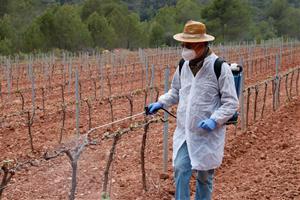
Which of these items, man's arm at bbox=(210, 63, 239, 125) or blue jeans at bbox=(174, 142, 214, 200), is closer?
Answer: man's arm at bbox=(210, 63, 239, 125)

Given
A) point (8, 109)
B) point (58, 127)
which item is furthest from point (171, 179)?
point (8, 109)

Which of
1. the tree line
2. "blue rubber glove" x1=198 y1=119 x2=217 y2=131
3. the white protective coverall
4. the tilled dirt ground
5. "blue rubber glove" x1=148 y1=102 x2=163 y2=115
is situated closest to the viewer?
"blue rubber glove" x1=198 y1=119 x2=217 y2=131

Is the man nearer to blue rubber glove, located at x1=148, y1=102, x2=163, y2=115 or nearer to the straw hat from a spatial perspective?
the straw hat

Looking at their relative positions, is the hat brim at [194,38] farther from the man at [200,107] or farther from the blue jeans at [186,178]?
the blue jeans at [186,178]

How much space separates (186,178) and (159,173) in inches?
80.9

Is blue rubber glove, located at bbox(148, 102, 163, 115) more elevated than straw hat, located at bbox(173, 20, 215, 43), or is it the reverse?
straw hat, located at bbox(173, 20, 215, 43)

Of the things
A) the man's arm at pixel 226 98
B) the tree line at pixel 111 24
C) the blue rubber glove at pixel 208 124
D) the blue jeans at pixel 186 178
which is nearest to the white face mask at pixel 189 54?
the man's arm at pixel 226 98

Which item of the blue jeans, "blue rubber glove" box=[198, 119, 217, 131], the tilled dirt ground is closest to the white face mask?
"blue rubber glove" box=[198, 119, 217, 131]

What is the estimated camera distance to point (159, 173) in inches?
249

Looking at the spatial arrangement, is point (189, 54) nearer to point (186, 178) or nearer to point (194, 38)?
point (194, 38)

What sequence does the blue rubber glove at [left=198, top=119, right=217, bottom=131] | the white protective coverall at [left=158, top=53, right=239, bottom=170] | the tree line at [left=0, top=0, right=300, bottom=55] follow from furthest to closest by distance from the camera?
the tree line at [left=0, top=0, right=300, bottom=55]
the white protective coverall at [left=158, top=53, right=239, bottom=170]
the blue rubber glove at [left=198, top=119, right=217, bottom=131]

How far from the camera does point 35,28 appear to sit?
115 feet

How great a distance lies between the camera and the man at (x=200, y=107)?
4.18 metres

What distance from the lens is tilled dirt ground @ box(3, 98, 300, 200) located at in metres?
5.63
